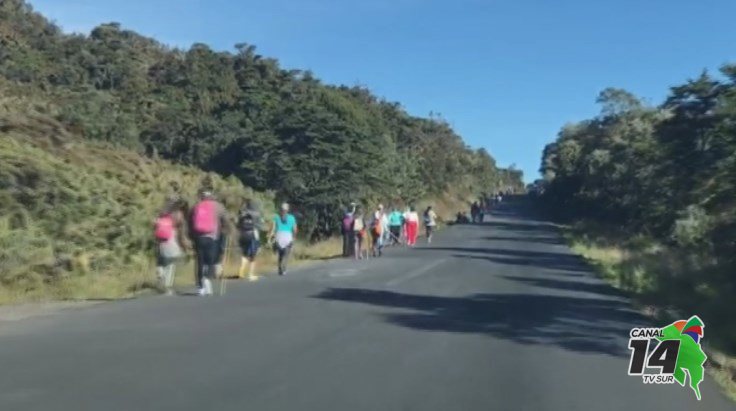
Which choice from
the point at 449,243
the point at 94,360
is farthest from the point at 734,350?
the point at 449,243

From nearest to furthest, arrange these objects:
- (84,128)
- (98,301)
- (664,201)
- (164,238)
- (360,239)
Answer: (98,301), (164,238), (84,128), (360,239), (664,201)

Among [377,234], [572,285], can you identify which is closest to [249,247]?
[572,285]

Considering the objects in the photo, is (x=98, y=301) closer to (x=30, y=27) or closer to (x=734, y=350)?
(x=734, y=350)

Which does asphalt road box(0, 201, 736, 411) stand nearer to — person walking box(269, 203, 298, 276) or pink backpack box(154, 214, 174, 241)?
pink backpack box(154, 214, 174, 241)

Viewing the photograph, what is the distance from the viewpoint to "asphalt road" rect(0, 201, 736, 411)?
7.91m

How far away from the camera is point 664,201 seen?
4878 cm

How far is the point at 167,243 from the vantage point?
15.8m

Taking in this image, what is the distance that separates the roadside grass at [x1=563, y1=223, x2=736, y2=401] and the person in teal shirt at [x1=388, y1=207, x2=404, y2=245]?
23.4 ft

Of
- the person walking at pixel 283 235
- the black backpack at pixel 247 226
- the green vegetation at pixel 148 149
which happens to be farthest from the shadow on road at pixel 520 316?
the green vegetation at pixel 148 149

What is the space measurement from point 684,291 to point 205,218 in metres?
14.0

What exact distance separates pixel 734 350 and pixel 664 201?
3404cm

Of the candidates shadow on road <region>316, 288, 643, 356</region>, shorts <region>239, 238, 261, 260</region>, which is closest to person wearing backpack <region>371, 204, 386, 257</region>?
shorts <region>239, 238, 261, 260</region>

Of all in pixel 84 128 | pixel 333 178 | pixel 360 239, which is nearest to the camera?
pixel 84 128

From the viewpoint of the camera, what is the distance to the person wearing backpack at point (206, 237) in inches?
612
